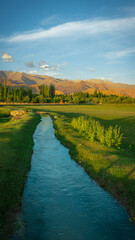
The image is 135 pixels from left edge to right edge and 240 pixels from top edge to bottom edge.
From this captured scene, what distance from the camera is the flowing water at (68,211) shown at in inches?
295

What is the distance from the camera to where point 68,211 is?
8.87 m

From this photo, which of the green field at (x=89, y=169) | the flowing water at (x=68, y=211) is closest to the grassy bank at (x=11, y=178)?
the green field at (x=89, y=169)

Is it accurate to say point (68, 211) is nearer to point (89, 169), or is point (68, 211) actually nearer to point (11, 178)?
point (11, 178)

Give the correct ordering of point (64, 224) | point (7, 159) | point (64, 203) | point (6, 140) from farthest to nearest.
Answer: point (6, 140)
point (7, 159)
point (64, 203)
point (64, 224)

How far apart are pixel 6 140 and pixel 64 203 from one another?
1277 cm

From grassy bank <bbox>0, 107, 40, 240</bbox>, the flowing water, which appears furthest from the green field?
the flowing water

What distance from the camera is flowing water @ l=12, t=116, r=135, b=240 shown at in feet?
24.6

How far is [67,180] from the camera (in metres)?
12.4

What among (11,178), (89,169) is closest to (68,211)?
(11,178)

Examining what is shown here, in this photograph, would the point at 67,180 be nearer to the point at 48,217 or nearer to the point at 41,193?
the point at 41,193

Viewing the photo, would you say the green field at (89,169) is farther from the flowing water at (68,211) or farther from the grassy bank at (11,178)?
the flowing water at (68,211)

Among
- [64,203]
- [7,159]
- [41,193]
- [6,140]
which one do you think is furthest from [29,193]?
[6,140]

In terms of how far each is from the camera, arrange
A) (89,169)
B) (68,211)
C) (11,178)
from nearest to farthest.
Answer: (68,211) < (11,178) < (89,169)

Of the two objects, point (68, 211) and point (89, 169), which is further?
point (89, 169)
